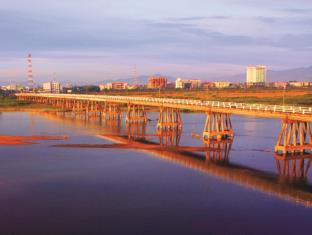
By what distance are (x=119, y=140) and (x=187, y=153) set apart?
439 inches

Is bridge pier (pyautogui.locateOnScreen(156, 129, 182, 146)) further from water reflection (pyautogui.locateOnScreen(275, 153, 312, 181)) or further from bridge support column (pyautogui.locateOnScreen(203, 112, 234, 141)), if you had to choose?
water reflection (pyautogui.locateOnScreen(275, 153, 312, 181))

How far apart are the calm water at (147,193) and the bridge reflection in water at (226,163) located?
0.08 meters

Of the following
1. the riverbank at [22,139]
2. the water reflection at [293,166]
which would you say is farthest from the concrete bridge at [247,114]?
the riverbank at [22,139]

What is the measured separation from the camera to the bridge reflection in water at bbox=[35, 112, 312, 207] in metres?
25.8

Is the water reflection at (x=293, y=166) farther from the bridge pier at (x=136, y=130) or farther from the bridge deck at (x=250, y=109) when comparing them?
the bridge pier at (x=136, y=130)

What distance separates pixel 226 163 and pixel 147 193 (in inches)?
410

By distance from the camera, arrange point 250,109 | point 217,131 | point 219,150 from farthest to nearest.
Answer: point 217,131 → point 250,109 → point 219,150

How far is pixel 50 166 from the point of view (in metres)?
32.2

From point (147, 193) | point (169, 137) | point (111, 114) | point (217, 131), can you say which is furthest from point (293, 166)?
point (111, 114)

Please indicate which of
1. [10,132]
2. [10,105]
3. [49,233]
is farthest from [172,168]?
[10,105]

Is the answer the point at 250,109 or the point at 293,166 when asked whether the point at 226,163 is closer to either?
the point at 293,166

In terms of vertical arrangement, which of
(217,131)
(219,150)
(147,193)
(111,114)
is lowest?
(147,193)

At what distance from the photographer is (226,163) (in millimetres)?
33188

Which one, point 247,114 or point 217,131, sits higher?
point 247,114
